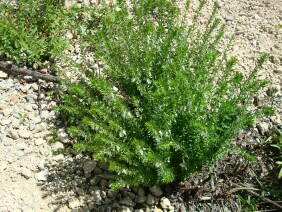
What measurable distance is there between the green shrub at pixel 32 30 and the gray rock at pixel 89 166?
122 cm

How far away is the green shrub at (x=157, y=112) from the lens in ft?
11.2

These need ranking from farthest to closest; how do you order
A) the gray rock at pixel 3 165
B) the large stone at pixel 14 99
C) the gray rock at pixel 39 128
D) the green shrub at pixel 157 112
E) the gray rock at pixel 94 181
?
the large stone at pixel 14 99, the gray rock at pixel 39 128, the gray rock at pixel 3 165, the gray rock at pixel 94 181, the green shrub at pixel 157 112

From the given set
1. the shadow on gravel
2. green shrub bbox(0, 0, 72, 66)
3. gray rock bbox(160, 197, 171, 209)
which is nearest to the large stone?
green shrub bbox(0, 0, 72, 66)

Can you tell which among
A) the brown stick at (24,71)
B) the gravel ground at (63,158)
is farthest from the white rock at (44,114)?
the brown stick at (24,71)

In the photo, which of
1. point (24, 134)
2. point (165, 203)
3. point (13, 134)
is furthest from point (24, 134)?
point (165, 203)

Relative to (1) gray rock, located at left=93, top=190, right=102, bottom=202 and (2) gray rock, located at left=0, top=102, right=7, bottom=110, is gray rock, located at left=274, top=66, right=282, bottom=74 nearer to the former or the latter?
(1) gray rock, located at left=93, top=190, right=102, bottom=202

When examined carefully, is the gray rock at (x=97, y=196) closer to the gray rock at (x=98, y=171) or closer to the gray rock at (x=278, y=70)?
the gray rock at (x=98, y=171)

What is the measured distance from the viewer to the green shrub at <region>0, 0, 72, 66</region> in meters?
4.76

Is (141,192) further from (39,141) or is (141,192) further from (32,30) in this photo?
(32,30)

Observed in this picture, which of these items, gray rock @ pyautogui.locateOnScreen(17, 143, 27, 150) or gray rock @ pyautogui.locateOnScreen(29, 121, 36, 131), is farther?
gray rock @ pyautogui.locateOnScreen(29, 121, 36, 131)

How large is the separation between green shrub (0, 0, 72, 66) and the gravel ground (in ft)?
0.91

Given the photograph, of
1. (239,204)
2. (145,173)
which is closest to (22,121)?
(145,173)

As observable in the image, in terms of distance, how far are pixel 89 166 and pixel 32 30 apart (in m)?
1.67

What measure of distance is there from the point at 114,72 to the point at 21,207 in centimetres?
146
